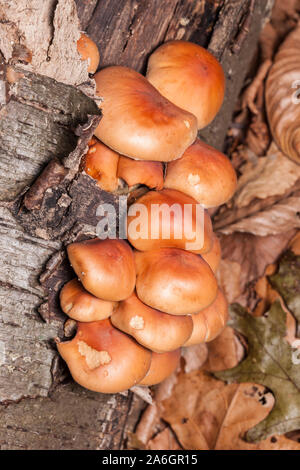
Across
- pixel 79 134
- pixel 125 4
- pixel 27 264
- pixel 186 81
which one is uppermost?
pixel 125 4

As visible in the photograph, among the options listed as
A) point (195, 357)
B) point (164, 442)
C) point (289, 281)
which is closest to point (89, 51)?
point (289, 281)

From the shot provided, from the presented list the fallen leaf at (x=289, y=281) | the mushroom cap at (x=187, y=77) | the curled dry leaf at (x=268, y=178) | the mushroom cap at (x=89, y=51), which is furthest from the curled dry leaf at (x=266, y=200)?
the mushroom cap at (x=89, y=51)

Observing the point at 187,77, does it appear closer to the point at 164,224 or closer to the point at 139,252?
the point at 164,224

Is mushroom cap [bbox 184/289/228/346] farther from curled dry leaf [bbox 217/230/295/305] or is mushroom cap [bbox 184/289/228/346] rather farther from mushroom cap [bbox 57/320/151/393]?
curled dry leaf [bbox 217/230/295/305]

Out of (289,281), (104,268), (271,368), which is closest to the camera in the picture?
(104,268)

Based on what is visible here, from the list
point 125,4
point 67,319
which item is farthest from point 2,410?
point 125,4

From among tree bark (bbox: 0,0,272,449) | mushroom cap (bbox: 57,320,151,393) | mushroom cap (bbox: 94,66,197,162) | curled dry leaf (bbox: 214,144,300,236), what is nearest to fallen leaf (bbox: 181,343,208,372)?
tree bark (bbox: 0,0,272,449)

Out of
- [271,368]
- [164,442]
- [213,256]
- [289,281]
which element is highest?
[213,256]
